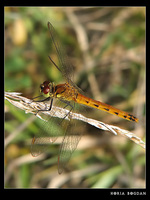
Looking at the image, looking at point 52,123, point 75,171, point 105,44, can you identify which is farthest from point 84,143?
point 105,44

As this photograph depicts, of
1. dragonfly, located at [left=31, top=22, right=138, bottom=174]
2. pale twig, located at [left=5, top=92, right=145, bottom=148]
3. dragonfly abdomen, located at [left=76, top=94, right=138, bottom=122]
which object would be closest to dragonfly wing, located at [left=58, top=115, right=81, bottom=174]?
dragonfly, located at [left=31, top=22, right=138, bottom=174]

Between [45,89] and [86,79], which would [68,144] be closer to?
[45,89]

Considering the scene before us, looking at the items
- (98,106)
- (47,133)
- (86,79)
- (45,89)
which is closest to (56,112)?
(47,133)


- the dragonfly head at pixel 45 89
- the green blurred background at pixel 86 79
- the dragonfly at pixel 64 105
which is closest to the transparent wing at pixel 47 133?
the dragonfly at pixel 64 105

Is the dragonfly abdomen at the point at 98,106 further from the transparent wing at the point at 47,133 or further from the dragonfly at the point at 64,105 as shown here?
the transparent wing at the point at 47,133
